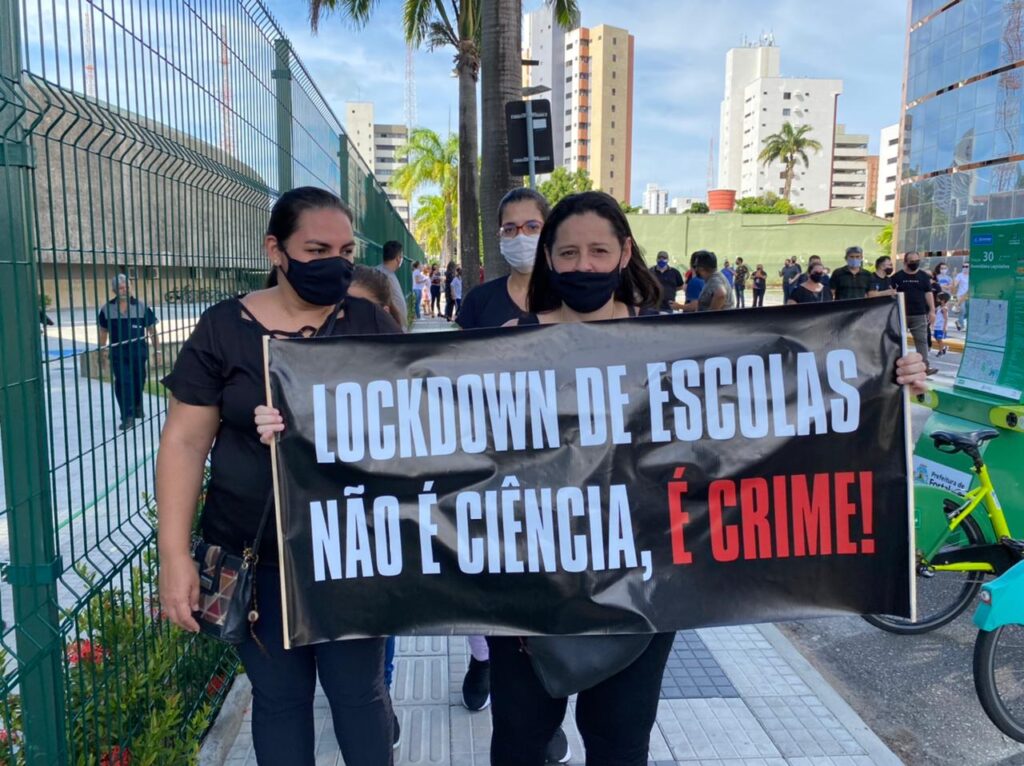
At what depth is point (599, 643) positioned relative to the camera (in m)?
2.22

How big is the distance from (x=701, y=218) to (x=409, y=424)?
62.5m

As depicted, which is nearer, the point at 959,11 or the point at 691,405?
the point at 691,405

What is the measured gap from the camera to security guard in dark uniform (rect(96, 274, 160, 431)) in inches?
96.0

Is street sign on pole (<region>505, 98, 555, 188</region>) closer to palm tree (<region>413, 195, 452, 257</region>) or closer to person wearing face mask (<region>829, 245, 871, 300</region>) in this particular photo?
person wearing face mask (<region>829, 245, 871, 300</region>)

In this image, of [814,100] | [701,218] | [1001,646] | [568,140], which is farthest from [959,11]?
[814,100]

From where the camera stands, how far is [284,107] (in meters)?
4.78

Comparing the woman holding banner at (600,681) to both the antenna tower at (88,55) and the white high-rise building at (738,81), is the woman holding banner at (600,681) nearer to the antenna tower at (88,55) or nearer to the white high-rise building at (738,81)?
the antenna tower at (88,55)

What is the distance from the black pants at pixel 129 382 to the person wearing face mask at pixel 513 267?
4.48 feet

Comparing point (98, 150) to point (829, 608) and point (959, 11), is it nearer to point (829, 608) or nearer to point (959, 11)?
point (829, 608)

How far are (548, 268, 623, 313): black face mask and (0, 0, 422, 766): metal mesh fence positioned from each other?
1271mm

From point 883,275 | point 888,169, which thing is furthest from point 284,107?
point 888,169

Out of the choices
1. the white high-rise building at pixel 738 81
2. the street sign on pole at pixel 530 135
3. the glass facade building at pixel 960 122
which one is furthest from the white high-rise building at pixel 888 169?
the street sign on pole at pixel 530 135

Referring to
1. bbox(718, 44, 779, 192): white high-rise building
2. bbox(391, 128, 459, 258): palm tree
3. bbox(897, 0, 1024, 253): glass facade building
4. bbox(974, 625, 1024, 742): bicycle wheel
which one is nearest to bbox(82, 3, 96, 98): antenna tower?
bbox(974, 625, 1024, 742): bicycle wheel

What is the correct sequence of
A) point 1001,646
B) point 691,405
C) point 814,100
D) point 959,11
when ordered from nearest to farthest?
1. point 691,405
2. point 1001,646
3. point 959,11
4. point 814,100
